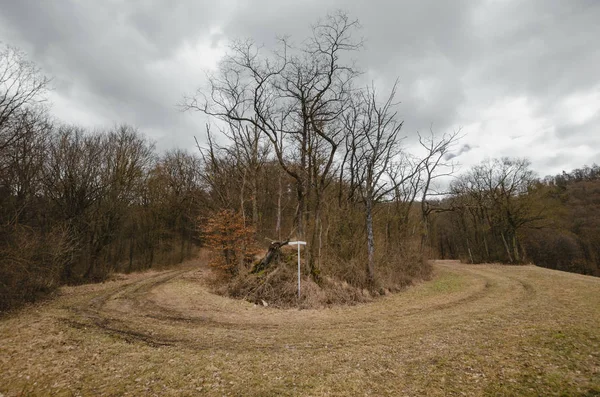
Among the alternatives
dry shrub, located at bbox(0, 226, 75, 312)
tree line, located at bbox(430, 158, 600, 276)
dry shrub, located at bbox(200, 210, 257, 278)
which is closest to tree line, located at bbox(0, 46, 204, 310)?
dry shrub, located at bbox(0, 226, 75, 312)

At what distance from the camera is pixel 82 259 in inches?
788

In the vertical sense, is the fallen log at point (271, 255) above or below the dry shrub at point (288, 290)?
above

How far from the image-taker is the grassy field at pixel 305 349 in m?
4.52

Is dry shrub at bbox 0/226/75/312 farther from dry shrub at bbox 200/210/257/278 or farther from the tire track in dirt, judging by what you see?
dry shrub at bbox 200/210/257/278

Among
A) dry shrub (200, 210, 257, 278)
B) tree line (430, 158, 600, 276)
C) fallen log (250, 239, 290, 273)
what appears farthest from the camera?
tree line (430, 158, 600, 276)

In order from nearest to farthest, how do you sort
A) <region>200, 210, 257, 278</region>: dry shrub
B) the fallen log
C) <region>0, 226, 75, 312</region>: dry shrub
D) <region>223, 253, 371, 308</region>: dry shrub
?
1. <region>0, 226, 75, 312</region>: dry shrub
2. <region>223, 253, 371, 308</region>: dry shrub
3. the fallen log
4. <region>200, 210, 257, 278</region>: dry shrub

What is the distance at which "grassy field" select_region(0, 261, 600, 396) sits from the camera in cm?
452

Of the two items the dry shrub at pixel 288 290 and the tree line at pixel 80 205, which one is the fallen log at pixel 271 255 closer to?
the dry shrub at pixel 288 290

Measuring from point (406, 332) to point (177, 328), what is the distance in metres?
6.02

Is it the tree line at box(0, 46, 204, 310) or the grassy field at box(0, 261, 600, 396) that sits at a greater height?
the tree line at box(0, 46, 204, 310)

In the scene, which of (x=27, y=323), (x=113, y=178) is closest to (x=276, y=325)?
(x=27, y=323)

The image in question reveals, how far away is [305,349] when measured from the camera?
20.2 feet

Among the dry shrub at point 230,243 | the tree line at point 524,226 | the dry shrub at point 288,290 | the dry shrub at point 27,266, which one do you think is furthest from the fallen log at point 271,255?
the tree line at point 524,226

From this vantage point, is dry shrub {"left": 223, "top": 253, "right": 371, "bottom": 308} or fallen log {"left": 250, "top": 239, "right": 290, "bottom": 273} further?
fallen log {"left": 250, "top": 239, "right": 290, "bottom": 273}
